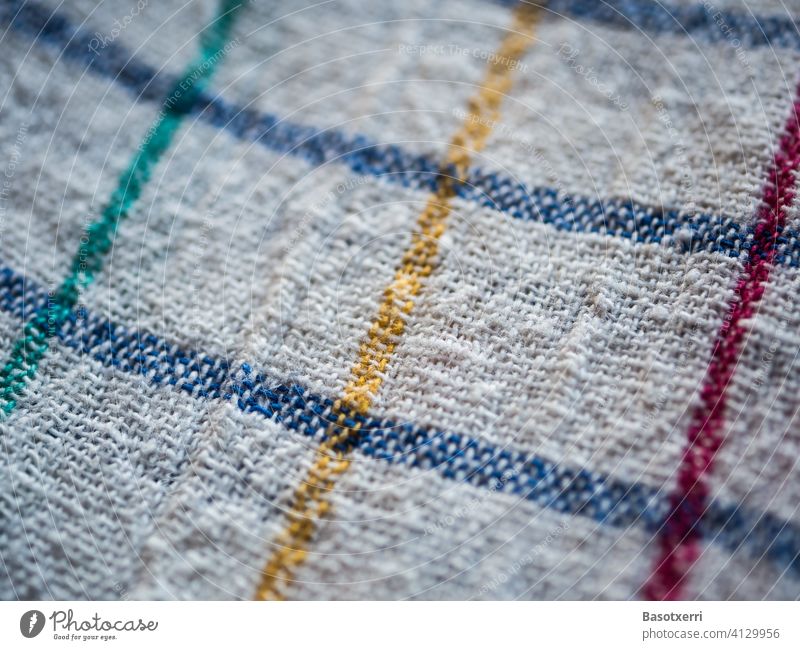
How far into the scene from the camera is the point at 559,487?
0.14 meters

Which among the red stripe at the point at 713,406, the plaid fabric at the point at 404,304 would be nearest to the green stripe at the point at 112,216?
the plaid fabric at the point at 404,304

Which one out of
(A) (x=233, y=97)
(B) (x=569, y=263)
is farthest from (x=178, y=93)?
(B) (x=569, y=263)

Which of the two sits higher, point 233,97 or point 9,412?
point 233,97

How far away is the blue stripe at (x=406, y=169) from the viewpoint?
0.53 ft

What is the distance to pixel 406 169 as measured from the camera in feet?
0.62

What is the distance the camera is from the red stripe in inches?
5.4

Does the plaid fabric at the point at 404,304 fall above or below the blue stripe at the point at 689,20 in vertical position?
below

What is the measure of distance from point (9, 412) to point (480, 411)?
11 cm

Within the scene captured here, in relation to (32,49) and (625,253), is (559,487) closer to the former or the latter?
(625,253)

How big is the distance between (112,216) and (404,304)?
0.09 metres

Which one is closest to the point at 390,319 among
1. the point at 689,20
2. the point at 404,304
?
the point at 404,304
